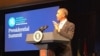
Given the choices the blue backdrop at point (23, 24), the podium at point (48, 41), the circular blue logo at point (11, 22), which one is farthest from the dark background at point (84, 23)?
the podium at point (48, 41)

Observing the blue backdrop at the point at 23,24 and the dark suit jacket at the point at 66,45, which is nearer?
the dark suit jacket at the point at 66,45

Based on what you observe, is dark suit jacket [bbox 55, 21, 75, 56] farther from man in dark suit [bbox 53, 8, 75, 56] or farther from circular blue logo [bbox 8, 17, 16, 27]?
circular blue logo [bbox 8, 17, 16, 27]

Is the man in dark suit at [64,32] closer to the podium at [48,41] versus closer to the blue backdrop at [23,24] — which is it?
the podium at [48,41]

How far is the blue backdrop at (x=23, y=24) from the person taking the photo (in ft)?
Result: 17.3

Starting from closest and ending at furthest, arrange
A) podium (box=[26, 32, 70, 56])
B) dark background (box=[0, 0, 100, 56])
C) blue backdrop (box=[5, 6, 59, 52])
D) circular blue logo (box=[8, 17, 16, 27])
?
1. podium (box=[26, 32, 70, 56])
2. dark background (box=[0, 0, 100, 56])
3. blue backdrop (box=[5, 6, 59, 52])
4. circular blue logo (box=[8, 17, 16, 27])

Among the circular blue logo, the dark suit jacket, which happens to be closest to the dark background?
the circular blue logo

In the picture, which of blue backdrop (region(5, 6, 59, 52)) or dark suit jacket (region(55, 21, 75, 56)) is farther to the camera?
blue backdrop (region(5, 6, 59, 52))

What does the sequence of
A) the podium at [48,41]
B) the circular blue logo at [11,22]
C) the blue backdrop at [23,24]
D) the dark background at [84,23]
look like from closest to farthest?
the podium at [48,41]
the dark background at [84,23]
the blue backdrop at [23,24]
the circular blue logo at [11,22]

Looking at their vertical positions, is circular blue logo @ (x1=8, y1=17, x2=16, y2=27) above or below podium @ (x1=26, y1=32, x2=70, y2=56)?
above

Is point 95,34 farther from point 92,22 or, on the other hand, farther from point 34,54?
point 34,54

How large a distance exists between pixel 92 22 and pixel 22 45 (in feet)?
5.17

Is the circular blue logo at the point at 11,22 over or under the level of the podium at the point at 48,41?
over

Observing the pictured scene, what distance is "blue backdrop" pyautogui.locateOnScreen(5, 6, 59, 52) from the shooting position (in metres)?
5.28

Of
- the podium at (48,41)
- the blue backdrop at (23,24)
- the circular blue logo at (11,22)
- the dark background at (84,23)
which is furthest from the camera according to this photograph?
the circular blue logo at (11,22)
